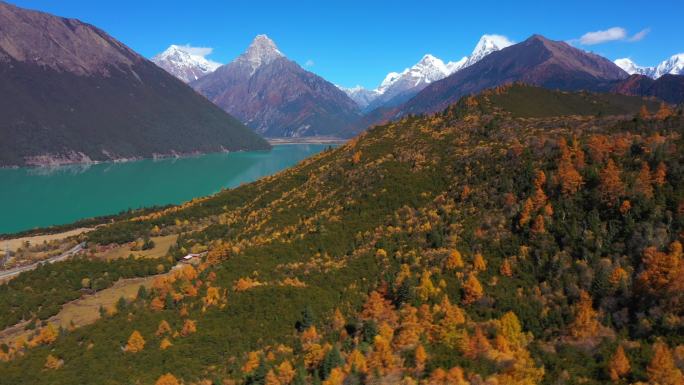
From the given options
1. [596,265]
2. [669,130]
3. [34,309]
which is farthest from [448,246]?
[34,309]

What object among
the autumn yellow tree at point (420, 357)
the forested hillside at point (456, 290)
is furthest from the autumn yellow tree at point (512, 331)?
the autumn yellow tree at point (420, 357)

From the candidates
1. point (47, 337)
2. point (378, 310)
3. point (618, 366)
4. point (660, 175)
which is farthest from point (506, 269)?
point (47, 337)

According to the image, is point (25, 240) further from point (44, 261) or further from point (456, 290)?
point (456, 290)

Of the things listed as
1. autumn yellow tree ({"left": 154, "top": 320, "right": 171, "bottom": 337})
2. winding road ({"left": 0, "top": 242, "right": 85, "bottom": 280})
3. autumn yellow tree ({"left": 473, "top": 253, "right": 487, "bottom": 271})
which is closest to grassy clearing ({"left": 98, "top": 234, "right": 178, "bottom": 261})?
winding road ({"left": 0, "top": 242, "right": 85, "bottom": 280})

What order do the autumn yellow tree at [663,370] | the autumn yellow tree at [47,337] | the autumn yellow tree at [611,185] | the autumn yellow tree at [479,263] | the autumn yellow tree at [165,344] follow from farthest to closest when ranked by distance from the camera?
the autumn yellow tree at [47,337]
the autumn yellow tree at [479,263]
the autumn yellow tree at [611,185]
the autumn yellow tree at [165,344]
the autumn yellow tree at [663,370]

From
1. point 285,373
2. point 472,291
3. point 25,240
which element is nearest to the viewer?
point 285,373

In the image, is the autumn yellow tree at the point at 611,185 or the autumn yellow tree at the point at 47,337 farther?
the autumn yellow tree at the point at 47,337

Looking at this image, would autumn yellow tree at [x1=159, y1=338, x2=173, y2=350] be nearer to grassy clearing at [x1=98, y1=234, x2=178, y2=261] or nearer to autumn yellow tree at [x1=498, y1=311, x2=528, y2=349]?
autumn yellow tree at [x1=498, y1=311, x2=528, y2=349]

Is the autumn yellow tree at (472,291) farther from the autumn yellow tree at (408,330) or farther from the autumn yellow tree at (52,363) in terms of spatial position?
the autumn yellow tree at (52,363)
